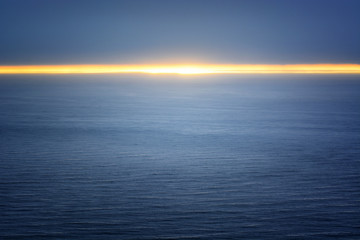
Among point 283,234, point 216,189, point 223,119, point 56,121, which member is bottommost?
point 283,234

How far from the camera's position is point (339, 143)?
36344mm

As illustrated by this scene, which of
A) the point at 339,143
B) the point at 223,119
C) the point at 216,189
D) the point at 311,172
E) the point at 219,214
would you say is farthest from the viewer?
the point at 223,119

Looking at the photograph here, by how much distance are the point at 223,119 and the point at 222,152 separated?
80.4ft

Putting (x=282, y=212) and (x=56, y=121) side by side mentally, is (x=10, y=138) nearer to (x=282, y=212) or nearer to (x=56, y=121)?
(x=56, y=121)

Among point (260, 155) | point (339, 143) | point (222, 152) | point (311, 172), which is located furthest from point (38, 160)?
point (339, 143)

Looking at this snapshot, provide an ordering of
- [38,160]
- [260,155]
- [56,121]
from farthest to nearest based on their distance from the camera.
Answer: [56,121]
[260,155]
[38,160]

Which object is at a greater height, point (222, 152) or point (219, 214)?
point (222, 152)

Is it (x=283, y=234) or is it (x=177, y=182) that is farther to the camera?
(x=177, y=182)

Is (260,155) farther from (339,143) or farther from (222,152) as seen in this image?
(339,143)

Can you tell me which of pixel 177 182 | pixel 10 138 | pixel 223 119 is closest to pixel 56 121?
pixel 10 138

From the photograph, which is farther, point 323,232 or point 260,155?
point 260,155

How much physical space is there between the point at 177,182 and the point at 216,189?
2.50 meters

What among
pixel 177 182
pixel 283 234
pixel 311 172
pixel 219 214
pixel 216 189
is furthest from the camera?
pixel 311 172

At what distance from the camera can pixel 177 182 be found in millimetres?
23719
